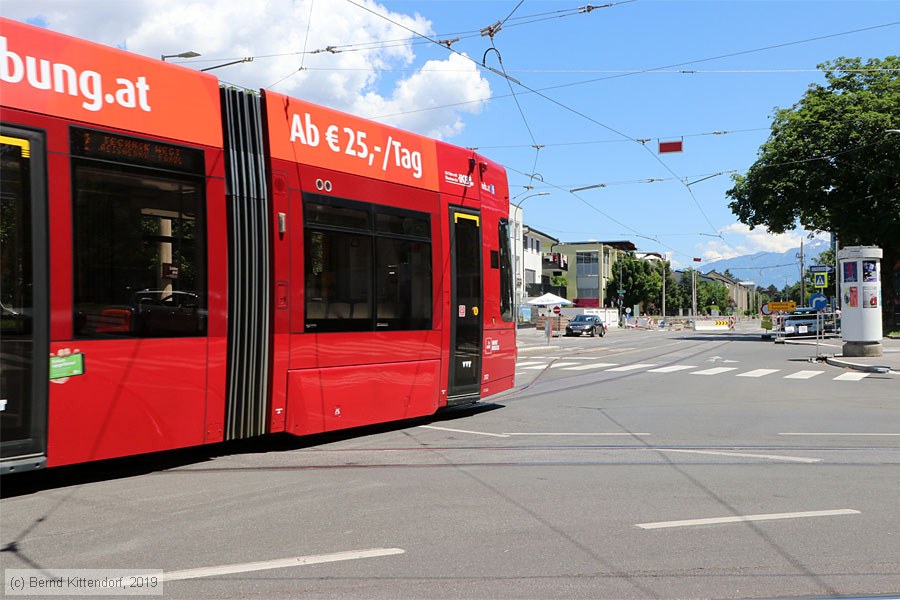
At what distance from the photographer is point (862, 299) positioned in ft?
82.7

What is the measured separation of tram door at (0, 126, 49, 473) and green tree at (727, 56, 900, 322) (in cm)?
4064

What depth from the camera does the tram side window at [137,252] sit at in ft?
20.6

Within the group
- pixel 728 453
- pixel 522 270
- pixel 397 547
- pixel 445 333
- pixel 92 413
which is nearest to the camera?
pixel 397 547

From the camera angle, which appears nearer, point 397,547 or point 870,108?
point 397,547

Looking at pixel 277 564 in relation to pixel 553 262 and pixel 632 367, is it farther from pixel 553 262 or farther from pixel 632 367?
pixel 553 262

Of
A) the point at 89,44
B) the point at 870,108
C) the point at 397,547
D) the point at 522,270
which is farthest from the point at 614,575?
the point at 522,270

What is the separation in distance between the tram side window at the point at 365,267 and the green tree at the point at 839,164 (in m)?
36.0

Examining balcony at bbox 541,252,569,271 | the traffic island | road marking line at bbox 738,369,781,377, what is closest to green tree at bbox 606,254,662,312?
balcony at bbox 541,252,569,271

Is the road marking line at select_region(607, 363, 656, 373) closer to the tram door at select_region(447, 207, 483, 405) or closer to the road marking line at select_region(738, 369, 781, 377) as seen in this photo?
the road marking line at select_region(738, 369, 781, 377)

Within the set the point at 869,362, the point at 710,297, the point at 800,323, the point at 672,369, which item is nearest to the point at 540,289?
the point at 800,323

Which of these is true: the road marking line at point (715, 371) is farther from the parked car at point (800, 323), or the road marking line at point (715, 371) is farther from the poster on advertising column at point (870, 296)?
the parked car at point (800, 323)

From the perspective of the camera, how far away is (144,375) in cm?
671

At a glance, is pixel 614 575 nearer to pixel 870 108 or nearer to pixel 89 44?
pixel 89 44

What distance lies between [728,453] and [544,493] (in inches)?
120
